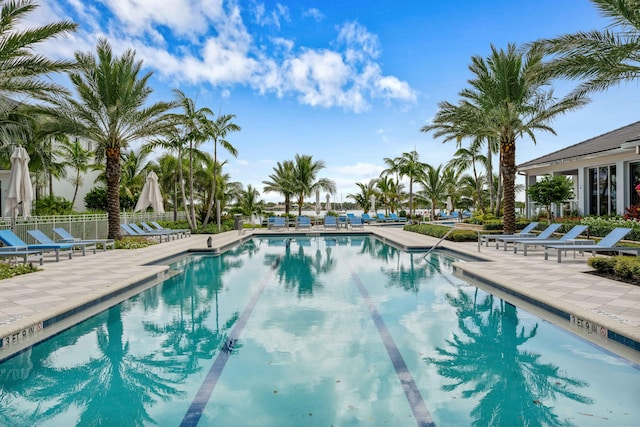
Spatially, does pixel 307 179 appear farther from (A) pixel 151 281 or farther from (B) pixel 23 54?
(A) pixel 151 281

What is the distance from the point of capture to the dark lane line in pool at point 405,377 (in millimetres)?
3697

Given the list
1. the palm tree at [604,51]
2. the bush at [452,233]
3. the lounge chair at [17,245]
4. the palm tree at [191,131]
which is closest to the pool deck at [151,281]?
the lounge chair at [17,245]

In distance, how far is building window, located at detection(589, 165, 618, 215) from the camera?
1761 centimetres

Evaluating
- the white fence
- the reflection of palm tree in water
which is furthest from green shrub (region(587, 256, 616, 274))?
the white fence

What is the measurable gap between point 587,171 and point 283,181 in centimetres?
2105

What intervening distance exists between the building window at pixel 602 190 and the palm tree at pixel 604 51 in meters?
8.65

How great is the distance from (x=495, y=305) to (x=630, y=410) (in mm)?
3944

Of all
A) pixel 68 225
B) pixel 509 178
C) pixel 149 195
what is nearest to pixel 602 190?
pixel 509 178

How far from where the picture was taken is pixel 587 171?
19.1 metres

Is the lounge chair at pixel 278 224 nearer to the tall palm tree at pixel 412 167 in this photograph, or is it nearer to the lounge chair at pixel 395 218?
the lounge chair at pixel 395 218

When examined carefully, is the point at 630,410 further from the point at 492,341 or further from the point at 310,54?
the point at 310,54

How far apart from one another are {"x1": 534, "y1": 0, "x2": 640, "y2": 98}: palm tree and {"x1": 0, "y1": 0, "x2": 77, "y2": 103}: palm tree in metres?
12.1

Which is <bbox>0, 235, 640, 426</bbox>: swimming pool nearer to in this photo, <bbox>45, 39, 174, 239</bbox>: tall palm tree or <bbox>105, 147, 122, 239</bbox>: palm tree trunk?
<bbox>105, 147, 122, 239</bbox>: palm tree trunk

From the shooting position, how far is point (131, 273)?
9.88 meters
